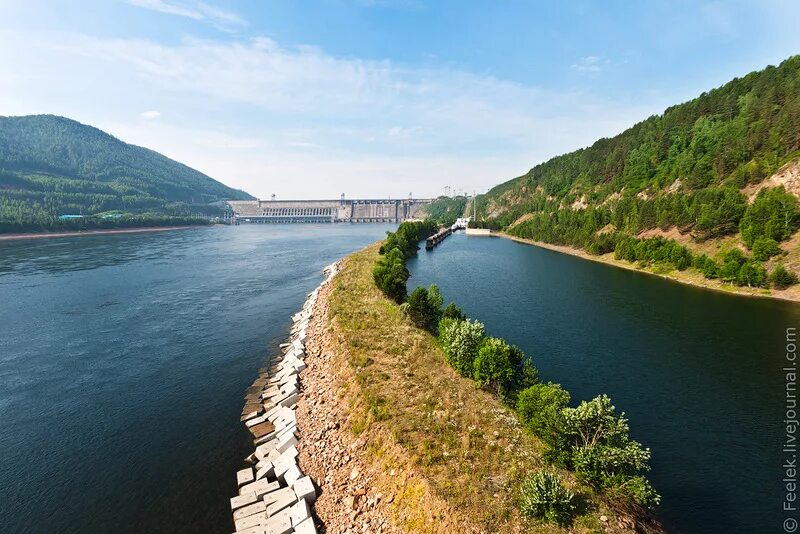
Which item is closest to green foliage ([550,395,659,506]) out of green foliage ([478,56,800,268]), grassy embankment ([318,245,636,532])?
grassy embankment ([318,245,636,532])

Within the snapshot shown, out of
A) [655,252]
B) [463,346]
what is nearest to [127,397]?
[463,346]

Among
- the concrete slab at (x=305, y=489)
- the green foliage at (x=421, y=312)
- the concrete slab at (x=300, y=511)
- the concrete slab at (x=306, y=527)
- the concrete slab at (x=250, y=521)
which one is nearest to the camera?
the concrete slab at (x=306, y=527)

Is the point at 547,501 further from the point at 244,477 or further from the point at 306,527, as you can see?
the point at 244,477

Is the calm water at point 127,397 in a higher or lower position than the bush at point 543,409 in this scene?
lower

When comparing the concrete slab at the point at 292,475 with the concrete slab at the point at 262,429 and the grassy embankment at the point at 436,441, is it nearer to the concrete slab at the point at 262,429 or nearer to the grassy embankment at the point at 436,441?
the grassy embankment at the point at 436,441

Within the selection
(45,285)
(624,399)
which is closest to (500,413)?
(624,399)

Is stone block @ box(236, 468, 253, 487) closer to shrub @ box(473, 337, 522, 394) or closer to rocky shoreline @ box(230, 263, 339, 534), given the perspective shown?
rocky shoreline @ box(230, 263, 339, 534)

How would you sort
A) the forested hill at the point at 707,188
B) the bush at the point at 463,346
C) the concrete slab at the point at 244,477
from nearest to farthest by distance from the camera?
the concrete slab at the point at 244,477 → the bush at the point at 463,346 → the forested hill at the point at 707,188

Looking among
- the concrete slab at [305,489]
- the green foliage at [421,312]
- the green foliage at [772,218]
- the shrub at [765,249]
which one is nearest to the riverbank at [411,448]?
the concrete slab at [305,489]
